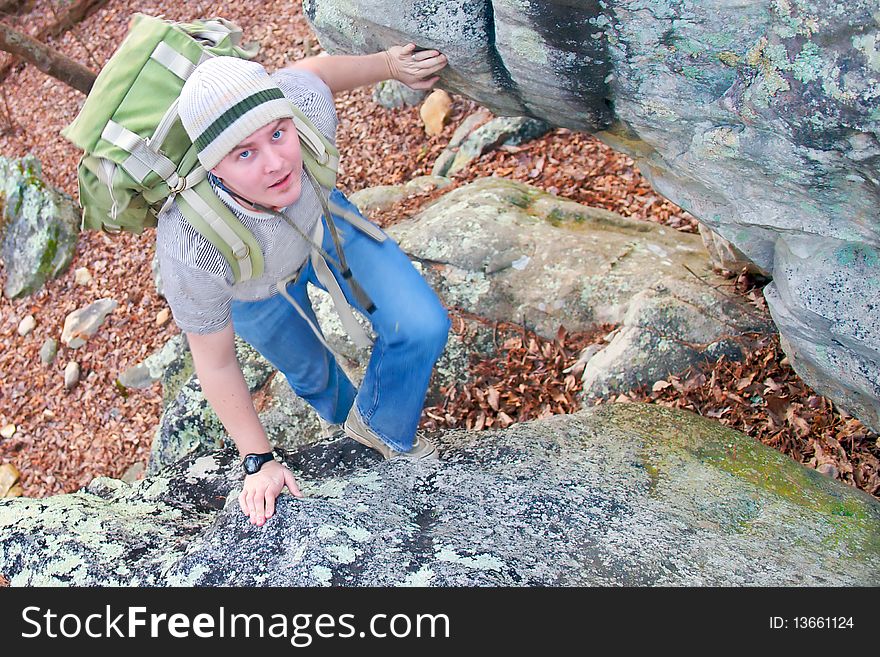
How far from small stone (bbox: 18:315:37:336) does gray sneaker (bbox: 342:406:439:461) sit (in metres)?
6.51

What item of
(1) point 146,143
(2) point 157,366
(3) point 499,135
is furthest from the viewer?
(3) point 499,135

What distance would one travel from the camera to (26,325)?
892cm

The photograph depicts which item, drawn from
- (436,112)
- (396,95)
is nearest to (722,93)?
(436,112)

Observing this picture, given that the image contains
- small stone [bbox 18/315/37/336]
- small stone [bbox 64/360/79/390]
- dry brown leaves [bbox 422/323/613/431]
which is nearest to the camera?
dry brown leaves [bbox 422/323/613/431]

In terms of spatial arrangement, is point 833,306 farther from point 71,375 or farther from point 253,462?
point 71,375

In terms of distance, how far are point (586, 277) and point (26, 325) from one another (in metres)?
6.98

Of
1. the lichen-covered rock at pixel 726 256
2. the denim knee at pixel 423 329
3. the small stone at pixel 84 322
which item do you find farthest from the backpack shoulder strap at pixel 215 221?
the small stone at pixel 84 322

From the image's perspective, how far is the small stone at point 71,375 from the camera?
26.5ft

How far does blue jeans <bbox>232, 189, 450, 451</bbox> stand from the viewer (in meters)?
3.56

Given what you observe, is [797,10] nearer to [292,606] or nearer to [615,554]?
[615,554]

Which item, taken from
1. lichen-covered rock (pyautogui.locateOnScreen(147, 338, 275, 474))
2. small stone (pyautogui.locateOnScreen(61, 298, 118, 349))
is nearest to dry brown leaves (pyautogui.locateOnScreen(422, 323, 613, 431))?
lichen-covered rock (pyautogui.locateOnScreen(147, 338, 275, 474))

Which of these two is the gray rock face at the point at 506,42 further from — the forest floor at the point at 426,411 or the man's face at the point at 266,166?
the forest floor at the point at 426,411

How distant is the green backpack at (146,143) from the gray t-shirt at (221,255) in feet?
0.20

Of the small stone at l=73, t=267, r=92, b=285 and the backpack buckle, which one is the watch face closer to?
the backpack buckle
